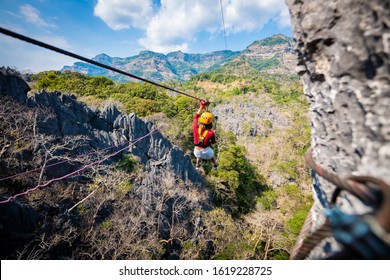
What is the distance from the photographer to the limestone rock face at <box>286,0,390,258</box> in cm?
149

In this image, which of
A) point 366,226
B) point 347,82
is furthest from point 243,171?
point 366,226

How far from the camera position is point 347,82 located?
5.95 ft

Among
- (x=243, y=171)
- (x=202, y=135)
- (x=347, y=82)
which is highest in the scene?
(x=347, y=82)

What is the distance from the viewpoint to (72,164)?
52.9 ft

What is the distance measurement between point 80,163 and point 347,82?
1857cm

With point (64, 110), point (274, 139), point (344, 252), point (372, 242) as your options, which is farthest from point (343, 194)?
point (274, 139)

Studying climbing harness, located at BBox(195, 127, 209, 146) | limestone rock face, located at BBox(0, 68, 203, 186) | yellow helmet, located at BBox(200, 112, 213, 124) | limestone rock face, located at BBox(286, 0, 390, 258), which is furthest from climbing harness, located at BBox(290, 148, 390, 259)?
limestone rock face, located at BBox(0, 68, 203, 186)

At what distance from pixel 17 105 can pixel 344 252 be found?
19279mm

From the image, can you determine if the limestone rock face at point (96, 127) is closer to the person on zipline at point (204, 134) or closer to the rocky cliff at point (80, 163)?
the rocky cliff at point (80, 163)

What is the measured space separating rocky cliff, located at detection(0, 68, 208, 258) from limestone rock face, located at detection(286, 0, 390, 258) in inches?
445

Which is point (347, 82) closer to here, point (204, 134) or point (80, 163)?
point (204, 134)

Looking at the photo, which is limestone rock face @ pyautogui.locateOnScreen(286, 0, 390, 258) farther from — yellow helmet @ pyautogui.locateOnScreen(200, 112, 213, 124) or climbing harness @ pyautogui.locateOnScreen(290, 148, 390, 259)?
yellow helmet @ pyautogui.locateOnScreen(200, 112, 213, 124)

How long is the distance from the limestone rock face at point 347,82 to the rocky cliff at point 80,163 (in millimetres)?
11302

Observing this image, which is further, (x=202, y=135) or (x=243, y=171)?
(x=243, y=171)
